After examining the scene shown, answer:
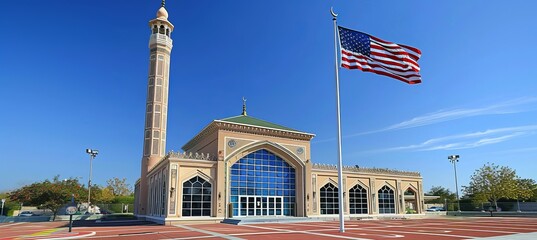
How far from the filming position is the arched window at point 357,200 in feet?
131

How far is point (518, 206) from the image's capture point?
2165 inches

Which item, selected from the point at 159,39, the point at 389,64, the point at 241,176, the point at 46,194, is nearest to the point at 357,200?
the point at 241,176

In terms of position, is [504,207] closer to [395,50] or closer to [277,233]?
[395,50]

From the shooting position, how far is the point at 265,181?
35.5 meters

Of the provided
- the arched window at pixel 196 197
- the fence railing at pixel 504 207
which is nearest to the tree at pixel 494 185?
the fence railing at pixel 504 207

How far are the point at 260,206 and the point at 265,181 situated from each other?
242 cm

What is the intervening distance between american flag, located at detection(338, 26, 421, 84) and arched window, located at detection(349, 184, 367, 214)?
933 inches

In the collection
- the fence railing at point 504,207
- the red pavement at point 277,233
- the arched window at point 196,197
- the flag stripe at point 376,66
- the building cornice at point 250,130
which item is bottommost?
the fence railing at point 504,207

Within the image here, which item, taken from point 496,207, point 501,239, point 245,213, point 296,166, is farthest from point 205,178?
point 496,207

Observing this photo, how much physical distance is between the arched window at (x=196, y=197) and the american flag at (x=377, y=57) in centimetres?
1833

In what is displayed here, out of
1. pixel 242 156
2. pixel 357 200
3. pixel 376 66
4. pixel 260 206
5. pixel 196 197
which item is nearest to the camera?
pixel 376 66

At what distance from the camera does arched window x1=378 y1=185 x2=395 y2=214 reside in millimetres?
42281

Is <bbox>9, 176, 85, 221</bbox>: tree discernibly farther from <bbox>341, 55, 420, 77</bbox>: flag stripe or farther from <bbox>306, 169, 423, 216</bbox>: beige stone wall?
<bbox>341, 55, 420, 77</bbox>: flag stripe

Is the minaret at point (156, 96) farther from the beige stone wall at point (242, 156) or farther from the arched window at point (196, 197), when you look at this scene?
the arched window at point (196, 197)
